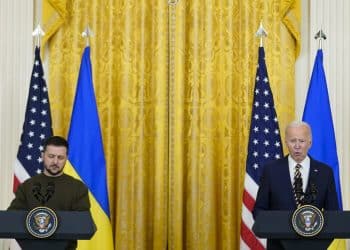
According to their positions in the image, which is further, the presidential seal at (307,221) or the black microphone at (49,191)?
the black microphone at (49,191)

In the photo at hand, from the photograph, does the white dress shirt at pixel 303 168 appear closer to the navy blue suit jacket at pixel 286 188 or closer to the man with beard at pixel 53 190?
the navy blue suit jacket at pixel 286 188

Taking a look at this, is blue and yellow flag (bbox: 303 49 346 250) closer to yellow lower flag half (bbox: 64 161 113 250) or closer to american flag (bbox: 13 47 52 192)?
yellow lower flag half (bbox: 64 161 113 250)

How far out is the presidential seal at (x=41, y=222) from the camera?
3.91 meters

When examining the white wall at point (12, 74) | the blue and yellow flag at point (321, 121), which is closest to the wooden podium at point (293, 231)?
the blue and yellow flag at point (321, 121)

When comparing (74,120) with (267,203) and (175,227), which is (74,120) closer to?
(175,227)

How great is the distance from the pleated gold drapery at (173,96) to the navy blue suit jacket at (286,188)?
2.04 m

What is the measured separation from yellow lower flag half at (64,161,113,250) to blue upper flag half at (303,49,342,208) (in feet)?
5.71

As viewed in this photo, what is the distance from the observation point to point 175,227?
6410mm

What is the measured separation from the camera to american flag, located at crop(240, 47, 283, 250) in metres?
5.99

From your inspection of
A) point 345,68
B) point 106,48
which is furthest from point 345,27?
point 106,48

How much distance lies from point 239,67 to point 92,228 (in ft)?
10.0

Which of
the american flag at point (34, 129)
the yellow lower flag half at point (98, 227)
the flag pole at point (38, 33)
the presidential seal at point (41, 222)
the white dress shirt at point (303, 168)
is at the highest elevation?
the flag pole at point (38, 33)

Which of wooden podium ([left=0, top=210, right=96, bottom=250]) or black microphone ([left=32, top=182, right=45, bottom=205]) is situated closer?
wooden podium ([left=0, top=210, right=96, bottom=250])

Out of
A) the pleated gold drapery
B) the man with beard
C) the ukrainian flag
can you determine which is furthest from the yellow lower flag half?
the man with beard
